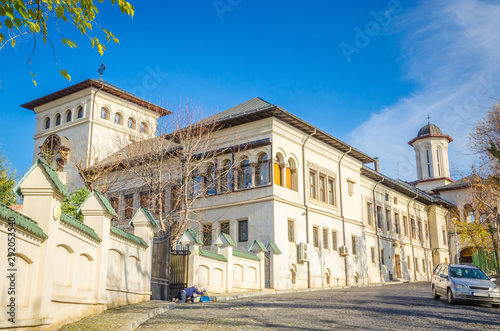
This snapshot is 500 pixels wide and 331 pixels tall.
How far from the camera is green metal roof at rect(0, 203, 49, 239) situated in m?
6.78

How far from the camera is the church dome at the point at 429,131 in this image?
204ft

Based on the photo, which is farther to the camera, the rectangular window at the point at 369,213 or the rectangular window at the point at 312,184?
the rectangular window at the point at 369,213

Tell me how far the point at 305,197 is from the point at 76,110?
Answer: 20921 millimetres

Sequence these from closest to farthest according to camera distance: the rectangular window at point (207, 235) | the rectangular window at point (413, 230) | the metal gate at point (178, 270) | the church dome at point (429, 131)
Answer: the metal gate at point (178, 270) < the rectangular window at point (207, 235) < the rectangular window at point (413, 230) < the church dome at point (429, 131)

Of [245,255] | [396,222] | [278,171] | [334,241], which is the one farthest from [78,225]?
[396,222]

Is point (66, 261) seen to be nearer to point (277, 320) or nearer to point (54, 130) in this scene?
point (277, 320)

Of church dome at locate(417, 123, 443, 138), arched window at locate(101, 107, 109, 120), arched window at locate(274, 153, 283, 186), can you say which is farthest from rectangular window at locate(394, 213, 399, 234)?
arched window at locate(101, 107, 109, 120)

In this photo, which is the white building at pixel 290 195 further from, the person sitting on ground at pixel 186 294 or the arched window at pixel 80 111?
the person sitting on ground at pixel 186 294

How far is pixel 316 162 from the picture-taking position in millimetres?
30859

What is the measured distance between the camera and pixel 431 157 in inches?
2422

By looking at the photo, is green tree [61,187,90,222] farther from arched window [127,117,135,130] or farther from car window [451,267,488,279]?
car window [451,267,488,279]

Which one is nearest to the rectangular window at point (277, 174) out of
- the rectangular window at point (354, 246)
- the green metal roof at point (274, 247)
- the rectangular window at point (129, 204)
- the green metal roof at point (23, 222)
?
the green metal roof at point (274, 247)

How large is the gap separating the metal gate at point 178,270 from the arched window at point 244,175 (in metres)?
10.0

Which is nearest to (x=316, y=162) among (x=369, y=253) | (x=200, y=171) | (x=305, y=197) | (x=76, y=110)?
(x=305, y=197)
